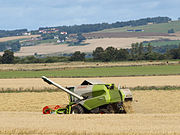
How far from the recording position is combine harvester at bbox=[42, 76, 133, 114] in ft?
69.0

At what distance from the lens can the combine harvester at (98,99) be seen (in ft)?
69.0

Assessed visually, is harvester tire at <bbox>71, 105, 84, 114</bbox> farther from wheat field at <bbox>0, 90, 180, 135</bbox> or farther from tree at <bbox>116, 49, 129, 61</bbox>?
tree at <bbox>116, 49, 129, 61</bbox>

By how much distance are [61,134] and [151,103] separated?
14431mm

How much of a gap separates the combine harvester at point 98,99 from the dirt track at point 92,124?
1.68 meters

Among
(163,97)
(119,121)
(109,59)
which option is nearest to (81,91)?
Result: (119,121)

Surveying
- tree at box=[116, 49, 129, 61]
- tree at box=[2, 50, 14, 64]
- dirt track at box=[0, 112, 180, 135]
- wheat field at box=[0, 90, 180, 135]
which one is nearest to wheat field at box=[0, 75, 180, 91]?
wheat field at box=[0, 90, 180, 135]

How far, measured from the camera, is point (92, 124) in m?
17.4

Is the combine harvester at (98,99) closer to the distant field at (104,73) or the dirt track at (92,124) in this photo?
the dirt track at (92,124)

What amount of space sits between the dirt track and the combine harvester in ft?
5.53

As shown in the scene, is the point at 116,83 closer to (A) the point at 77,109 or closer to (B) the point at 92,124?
(A) the point at 77,109

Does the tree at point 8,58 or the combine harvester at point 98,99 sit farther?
the tree at point 8,58

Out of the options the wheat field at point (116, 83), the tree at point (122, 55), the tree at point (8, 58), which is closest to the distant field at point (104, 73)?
the wheat field at point (116, 83)

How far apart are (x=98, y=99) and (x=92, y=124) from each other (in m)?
3.65

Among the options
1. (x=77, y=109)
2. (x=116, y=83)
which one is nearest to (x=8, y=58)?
(x=116, y=83)
